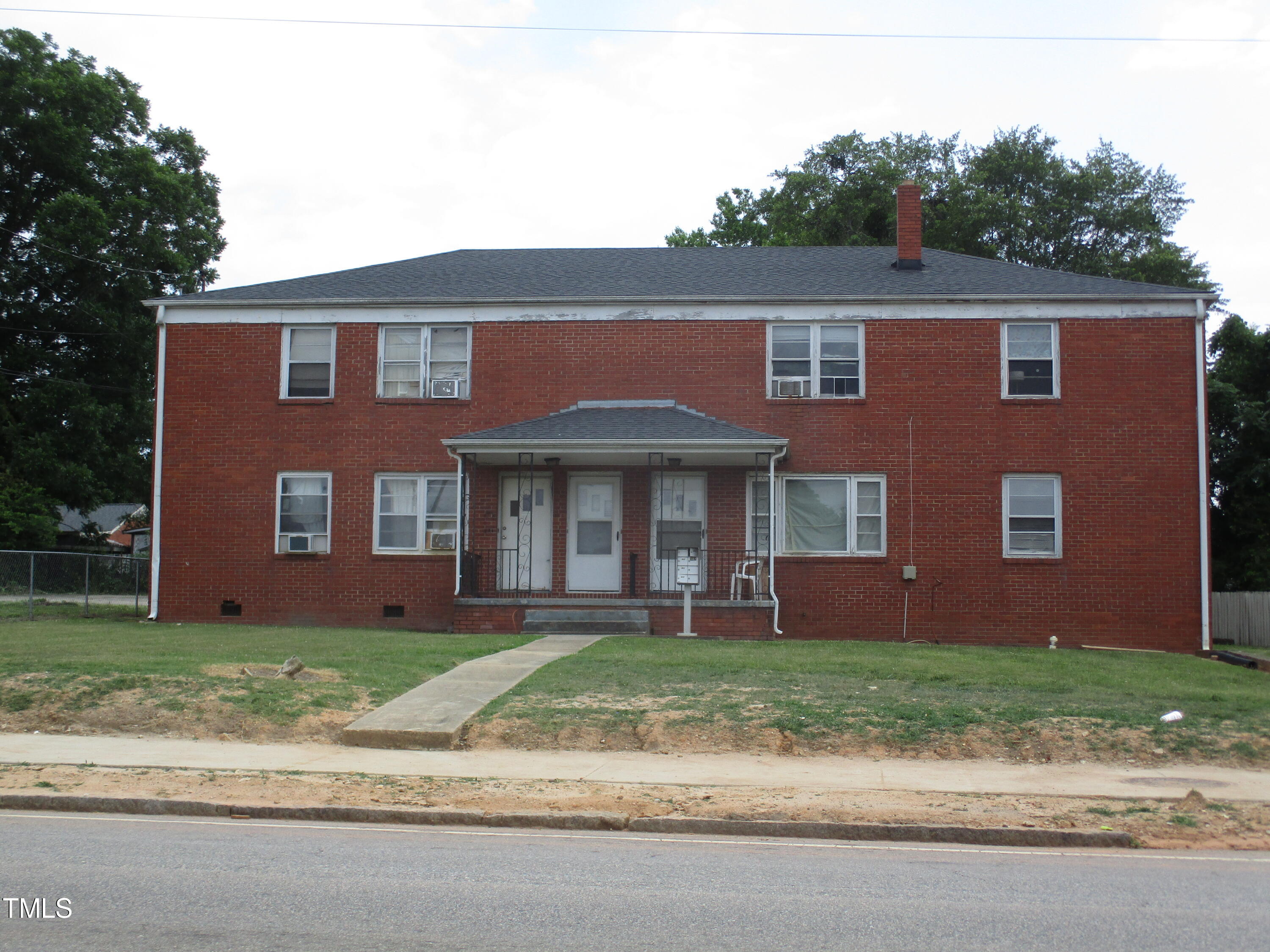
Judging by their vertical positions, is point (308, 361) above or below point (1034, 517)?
above

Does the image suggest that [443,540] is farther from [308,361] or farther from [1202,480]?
[1202,480]

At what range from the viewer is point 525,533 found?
2148 cm

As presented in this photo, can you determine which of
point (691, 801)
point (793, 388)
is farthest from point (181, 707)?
point (793, 388)

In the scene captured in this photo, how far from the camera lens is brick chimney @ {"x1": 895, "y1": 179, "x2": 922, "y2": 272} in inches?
928

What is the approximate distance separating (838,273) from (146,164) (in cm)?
2518

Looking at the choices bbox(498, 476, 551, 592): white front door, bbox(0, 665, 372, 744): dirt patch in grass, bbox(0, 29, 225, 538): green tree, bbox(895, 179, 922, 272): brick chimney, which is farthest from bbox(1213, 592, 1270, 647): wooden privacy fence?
bbox(0, 29, 225, 538): green tree

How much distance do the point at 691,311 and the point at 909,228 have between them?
17.4 ft

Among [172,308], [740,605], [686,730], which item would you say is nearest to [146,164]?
[172,308]

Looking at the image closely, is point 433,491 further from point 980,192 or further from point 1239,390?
point 980,192

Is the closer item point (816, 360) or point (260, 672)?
point (260, 672)

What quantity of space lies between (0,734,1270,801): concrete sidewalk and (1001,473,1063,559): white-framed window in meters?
11.1

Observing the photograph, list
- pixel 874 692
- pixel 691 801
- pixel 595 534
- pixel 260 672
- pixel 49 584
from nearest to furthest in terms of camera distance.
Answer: pixel 691 801
pixel 874 692
pixel 260 672
pixel 595 534
pixel 49 584

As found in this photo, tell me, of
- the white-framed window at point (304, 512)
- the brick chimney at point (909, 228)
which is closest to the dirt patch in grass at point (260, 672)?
the white-framed window at point (304, 512)

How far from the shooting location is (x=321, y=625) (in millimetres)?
21547
